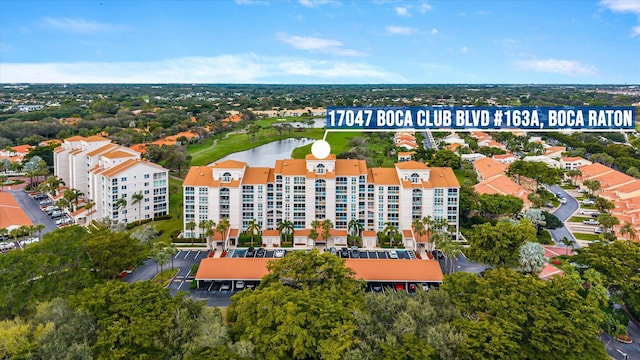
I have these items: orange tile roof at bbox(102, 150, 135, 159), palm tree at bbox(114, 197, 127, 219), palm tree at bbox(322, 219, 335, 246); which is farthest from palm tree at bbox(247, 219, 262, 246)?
orange tile roof at bbox(102, 150, 135, 159)

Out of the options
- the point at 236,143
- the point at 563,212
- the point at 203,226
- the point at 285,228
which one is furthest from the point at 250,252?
the point at 236,143

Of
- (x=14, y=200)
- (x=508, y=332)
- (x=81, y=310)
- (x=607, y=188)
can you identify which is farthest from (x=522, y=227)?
(x=14, y=200)

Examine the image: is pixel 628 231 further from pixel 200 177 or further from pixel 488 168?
pixel 200 177

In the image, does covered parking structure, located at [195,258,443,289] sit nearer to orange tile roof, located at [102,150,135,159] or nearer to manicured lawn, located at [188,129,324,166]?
orange tile roof, located at [102,150,135,159]

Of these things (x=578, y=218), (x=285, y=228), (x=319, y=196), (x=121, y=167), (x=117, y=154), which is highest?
(x=117, y=154)

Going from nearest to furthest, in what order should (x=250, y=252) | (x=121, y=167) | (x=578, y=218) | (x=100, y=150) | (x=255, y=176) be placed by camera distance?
(x=250, y=252)
(x=255, y=176)
(x=121, y=167)
(x=578, y=218)
(x=100, y=150)

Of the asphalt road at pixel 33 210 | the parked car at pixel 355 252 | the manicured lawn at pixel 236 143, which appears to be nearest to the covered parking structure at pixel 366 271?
the parked car at pixel 355 252

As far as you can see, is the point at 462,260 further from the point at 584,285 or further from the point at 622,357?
the point at 622,357
